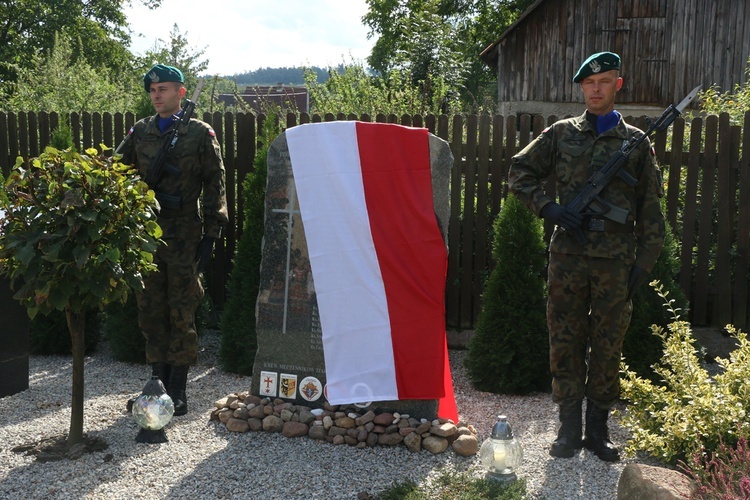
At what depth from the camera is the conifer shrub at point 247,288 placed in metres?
6.53

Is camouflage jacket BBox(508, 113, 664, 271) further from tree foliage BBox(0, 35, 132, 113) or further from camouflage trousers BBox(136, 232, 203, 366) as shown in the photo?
tree foliage BBox(0, 35, 132, 113)

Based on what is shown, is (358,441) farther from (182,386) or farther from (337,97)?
(337,97)

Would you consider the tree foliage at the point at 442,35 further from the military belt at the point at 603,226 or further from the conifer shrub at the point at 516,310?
the military belt at the point at 603,226

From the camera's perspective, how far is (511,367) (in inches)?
238

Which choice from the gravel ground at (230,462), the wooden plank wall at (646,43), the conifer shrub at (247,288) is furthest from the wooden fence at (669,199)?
the wooden plank wall at (646,43)

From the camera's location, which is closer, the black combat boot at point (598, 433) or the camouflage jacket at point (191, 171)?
the black combat boot at point (598, 433)

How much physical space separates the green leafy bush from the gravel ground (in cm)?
28

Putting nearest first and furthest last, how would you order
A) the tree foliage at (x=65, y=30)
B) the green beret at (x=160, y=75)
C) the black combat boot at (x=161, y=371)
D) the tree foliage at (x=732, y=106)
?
the green beret at (x=160, y=75), the black combat boot at (x=161, y=371), the tree foliage at (x=732, y=106), the tree foliage at (x=65, y=30)

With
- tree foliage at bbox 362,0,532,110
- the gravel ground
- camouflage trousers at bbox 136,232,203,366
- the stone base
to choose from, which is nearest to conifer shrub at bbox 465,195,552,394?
the gravel ground

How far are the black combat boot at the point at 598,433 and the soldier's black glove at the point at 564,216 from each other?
3.46ft

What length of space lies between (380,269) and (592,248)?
128cm

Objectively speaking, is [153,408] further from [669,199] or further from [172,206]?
[669,199]

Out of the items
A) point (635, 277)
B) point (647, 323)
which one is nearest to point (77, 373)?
point (635, 277)

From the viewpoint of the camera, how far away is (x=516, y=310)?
6.00 m
